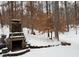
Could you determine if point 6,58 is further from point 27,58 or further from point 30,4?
point 30,4

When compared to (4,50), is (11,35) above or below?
above

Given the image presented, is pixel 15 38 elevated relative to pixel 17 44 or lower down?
elevated

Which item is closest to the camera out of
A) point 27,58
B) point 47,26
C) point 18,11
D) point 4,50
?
point 27,58

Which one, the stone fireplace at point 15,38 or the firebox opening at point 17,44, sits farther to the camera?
the firebox opening at point 17,44

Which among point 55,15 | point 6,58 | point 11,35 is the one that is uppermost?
point 55,15

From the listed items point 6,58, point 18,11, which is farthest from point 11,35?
point 18,11

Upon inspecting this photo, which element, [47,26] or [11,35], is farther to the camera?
[47,26]

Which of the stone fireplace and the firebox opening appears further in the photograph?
the firebox opening

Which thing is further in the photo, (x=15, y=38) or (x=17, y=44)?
(x=17, y=44)

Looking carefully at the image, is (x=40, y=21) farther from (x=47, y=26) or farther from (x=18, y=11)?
(x=18, y=11)

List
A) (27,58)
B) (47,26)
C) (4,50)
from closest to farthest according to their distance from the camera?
(27,58) → (4,50) → (47,26)

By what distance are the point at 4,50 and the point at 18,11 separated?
515 inches

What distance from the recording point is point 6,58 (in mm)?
10609

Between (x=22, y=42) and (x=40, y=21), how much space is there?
5721 mm
